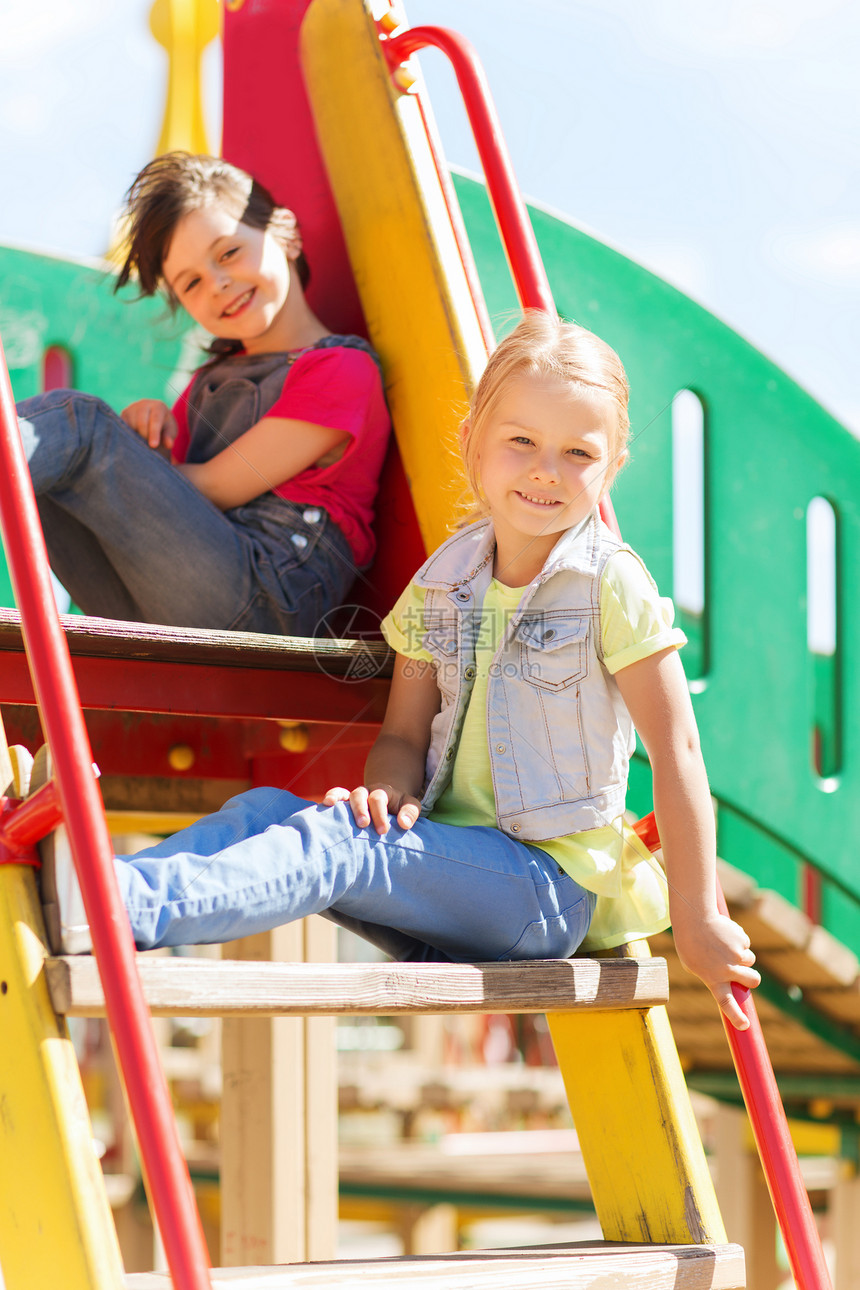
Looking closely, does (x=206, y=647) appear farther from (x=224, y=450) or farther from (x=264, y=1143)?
(x=264, y=1143)

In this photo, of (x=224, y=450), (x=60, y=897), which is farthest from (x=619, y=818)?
(x=224, y=450)

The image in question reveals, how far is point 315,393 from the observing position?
211cm

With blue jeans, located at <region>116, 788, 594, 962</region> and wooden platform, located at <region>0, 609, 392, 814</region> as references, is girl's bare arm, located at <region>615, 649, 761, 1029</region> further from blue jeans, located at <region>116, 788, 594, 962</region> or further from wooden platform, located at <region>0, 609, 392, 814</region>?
wooden platform, located at <region>0, 609, 392, 814</region>

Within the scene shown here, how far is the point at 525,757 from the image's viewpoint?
1563 mm

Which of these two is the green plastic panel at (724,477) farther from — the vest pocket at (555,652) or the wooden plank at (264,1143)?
the vest pocket at (555,652)

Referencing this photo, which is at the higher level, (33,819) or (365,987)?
(33,819)

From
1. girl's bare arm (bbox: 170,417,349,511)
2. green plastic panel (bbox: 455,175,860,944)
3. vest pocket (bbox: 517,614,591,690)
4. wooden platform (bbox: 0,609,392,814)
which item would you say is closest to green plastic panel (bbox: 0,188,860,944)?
green plastic panel (bbox: 455,175,860,944)

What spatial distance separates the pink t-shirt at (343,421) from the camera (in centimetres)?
211

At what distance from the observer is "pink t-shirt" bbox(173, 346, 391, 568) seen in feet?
6.93

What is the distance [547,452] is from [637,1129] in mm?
794

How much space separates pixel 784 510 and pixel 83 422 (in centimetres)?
154

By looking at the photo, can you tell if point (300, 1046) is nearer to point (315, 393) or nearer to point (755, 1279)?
point (315, 393)

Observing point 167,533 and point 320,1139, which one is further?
point 320,1139

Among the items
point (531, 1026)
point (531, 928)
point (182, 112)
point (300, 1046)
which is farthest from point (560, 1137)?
point (531, 928)
